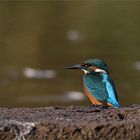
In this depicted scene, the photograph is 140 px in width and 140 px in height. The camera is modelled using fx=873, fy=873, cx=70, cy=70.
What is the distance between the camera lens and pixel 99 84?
5664 mm

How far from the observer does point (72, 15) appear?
98.3 feet

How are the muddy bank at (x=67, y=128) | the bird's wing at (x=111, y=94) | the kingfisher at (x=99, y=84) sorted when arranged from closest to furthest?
the muddy bank at (x=67, y=128) → the bird's wing at (x=111, y=94) → the kingfisher at (x=99, y=84)

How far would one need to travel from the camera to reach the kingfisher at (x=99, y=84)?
5414 millimetres

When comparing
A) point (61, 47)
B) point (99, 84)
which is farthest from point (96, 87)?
point (61, 47)

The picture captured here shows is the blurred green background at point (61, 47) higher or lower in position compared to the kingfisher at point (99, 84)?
higher

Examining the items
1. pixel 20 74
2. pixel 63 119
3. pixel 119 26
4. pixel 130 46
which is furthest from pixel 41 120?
pixel 119 26

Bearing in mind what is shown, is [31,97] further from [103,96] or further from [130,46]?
[103,96]

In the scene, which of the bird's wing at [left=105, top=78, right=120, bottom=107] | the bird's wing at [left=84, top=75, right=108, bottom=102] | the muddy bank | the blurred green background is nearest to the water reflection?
the blurred green background

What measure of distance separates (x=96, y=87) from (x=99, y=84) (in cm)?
4

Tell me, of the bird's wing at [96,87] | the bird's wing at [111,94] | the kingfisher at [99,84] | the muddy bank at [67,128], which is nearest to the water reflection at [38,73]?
the kingfisher at [99,84]

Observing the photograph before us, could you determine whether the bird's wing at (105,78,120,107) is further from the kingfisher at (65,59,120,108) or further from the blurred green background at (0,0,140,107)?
the blurred green background at (0,0,140,107)

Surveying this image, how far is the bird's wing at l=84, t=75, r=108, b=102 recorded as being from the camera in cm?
553

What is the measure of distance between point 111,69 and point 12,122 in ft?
44.4

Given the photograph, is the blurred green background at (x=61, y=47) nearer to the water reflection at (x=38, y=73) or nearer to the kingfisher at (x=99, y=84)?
A: the water reflection at (x=38, y=73)
